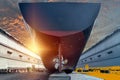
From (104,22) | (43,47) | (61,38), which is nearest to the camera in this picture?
(61,38)

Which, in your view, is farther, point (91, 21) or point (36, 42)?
point (36, 42)

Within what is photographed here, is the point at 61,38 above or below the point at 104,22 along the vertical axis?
below

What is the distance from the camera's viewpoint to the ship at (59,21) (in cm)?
1136

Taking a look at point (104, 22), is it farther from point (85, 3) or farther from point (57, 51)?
point (57, 51)

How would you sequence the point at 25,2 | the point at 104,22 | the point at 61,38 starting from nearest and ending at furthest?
the point at 61,38 < the point at 25,2 < the point at 104,22

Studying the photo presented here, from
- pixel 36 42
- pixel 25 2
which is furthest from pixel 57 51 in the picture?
pixel 25 2

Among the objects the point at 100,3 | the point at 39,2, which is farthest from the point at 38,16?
the point at 100,3

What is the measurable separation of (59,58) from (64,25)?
199 centimetres

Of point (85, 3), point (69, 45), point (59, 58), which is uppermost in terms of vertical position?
point (85, 3)

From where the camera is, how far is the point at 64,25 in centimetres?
1139

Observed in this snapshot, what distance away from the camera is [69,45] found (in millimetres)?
12523

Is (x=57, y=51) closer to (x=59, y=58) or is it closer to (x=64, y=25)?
(x=59, y=58)

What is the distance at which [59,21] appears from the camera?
11.4 metres

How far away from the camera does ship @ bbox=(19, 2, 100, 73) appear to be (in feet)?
37.3
